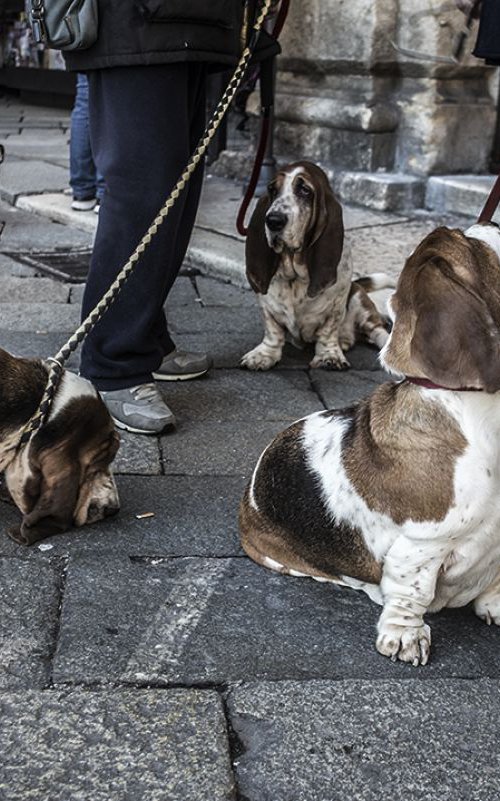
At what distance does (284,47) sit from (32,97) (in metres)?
8.74

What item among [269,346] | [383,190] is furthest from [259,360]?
[383,190]

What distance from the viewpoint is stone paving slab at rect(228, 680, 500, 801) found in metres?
2.26

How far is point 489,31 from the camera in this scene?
4.10 metres

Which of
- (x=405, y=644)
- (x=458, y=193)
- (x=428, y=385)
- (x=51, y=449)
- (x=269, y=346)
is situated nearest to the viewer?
(x=428, y=385)

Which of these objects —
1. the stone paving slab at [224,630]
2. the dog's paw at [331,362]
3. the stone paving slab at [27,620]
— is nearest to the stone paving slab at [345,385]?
the dog's paw at [331,362]

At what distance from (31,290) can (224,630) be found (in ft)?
11.4

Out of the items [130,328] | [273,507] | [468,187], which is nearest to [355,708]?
[273,507]

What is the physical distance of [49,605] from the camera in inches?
115

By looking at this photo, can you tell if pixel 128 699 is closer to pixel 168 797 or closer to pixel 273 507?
pixel 168 797

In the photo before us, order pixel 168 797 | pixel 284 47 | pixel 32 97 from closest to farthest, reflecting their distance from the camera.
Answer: pixel 168 797 → pixel 284 47 → pixel 32 97

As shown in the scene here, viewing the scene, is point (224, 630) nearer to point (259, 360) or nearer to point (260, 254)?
point (259, 360)

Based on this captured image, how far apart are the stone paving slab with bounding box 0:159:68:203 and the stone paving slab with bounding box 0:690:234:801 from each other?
6209mm

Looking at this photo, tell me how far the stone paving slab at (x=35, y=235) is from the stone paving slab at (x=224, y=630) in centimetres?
414

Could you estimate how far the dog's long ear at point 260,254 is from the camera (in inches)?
187
